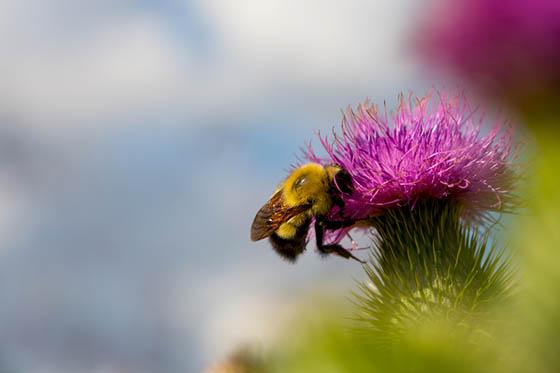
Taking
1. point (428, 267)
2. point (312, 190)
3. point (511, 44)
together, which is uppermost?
point (312, 190)

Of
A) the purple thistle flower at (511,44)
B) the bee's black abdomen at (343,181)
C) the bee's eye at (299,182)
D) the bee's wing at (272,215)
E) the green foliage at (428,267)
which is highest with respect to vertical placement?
the bee's eye at (299,182)

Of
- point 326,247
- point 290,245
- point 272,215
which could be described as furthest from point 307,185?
Result: point 326,247

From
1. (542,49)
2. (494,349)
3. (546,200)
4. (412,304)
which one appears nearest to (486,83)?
(542,49)

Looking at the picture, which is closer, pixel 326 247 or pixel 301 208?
pixel 301 208

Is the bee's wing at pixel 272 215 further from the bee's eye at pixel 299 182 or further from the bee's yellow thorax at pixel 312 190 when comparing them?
the bee's eye at pixel 299 182

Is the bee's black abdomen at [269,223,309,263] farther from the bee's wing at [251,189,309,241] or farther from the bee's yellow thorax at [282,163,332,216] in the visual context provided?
the bee's yellow thorax at [282,163,332,216]

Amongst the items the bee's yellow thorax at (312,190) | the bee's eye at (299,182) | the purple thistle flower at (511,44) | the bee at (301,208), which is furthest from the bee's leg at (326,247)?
the purple thistle flower at (511,44)

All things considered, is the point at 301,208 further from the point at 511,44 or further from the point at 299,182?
the point at 511,44
